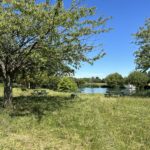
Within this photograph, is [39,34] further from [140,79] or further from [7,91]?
[140,79]

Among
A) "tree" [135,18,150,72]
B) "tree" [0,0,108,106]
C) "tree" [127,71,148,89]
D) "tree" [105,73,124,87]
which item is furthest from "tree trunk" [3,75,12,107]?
"tree" [105,73,124,87]

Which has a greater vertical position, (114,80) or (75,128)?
(114,80)

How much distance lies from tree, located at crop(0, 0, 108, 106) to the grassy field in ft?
8.88

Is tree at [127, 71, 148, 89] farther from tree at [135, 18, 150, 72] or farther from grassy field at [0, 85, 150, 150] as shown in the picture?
grassy field at [0, 85, 150, 150]

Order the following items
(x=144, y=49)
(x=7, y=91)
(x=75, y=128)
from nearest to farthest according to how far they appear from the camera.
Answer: (x=75, y=128), (x=7, y=91), (x=144, y=49)

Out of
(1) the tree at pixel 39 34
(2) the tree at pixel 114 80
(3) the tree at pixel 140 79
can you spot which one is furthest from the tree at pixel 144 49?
(2) the tree at pixel 114 80

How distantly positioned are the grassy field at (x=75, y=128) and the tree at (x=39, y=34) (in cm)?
271

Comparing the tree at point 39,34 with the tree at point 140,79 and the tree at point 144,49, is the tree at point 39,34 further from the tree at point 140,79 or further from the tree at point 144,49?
the tree at point 140,79

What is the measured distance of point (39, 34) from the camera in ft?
47.5

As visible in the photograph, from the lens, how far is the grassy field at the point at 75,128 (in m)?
9.66

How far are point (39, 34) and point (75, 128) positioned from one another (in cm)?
516

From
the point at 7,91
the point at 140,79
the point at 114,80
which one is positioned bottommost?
the point at 7,91

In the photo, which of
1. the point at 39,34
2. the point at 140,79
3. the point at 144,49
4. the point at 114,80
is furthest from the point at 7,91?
the point at 114,80

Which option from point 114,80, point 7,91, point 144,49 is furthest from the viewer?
point 114,80
